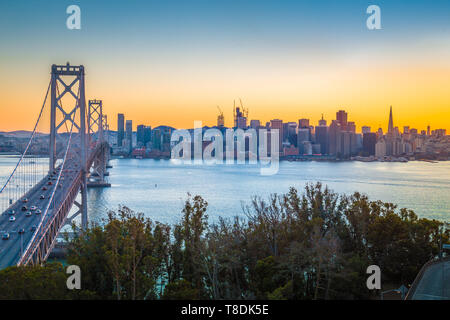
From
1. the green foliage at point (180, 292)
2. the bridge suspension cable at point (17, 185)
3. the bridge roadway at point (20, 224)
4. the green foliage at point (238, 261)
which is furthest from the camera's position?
the bridge suspension cable at point (17, 185)

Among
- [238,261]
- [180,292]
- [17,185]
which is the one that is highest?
[17,185]

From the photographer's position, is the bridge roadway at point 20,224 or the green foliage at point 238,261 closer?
the green foliage at point 238,261

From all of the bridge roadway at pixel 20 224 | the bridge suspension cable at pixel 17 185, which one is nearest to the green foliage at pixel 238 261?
the bridge roadway at pixel 20 224

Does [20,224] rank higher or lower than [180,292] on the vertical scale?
higher

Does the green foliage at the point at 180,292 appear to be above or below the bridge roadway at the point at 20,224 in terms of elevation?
below

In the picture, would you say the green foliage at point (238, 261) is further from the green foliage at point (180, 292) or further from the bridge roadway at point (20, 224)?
the bridge roadway at point (20, 224)

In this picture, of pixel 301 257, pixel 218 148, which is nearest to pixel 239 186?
pixel 301 257

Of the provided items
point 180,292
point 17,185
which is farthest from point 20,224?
point 17,185

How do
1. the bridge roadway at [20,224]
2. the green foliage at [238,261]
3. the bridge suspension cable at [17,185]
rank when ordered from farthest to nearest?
the bridge suspension cable at [17,185]
the bridge roadway at [20,224]
the green foliage at [238,261]

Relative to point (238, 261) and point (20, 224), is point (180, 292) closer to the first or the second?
point (238, 261)

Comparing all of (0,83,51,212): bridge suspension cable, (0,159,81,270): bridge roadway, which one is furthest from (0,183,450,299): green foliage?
(0,83,51,212): bridge suspension cable

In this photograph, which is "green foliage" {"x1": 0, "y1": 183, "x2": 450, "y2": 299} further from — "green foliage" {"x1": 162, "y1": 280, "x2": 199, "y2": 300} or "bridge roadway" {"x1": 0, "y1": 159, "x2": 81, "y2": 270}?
"bridge roadway" {"x1": 0, "y1": 159, "x2": 81, "y2": 270}
